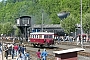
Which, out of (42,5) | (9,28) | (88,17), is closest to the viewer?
(88,17)

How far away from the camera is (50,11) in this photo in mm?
115500

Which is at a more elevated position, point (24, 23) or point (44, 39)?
point (24, 23)

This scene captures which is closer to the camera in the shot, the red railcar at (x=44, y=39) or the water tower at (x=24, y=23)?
the red railcar at (x=44, y=39)

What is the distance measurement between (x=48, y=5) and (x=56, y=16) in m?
17.3

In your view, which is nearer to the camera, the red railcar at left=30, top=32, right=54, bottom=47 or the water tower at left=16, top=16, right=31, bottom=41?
the red railcar at left=30, top=32, right=54, bottom=47

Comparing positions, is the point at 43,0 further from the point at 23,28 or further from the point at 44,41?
the point at 44,41

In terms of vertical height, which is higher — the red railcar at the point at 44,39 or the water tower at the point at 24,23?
the water tower at the point at 24,23

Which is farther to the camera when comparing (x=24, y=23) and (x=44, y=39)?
(x=24, y=23)

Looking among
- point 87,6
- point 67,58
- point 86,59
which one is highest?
point 87,6

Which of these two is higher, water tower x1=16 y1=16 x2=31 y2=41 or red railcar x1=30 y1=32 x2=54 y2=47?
water tower x1=16 y1=16 x2=31 y2=41

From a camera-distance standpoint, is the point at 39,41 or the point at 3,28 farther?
the point at 3,28

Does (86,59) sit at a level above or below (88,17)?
below

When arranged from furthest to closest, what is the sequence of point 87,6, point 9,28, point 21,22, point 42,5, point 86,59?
point 42,5 → point 9,28 → point 87,6 → point 21,22 → point 86,59

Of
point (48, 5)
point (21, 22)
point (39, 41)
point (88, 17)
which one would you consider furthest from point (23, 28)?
point (48, 5)
